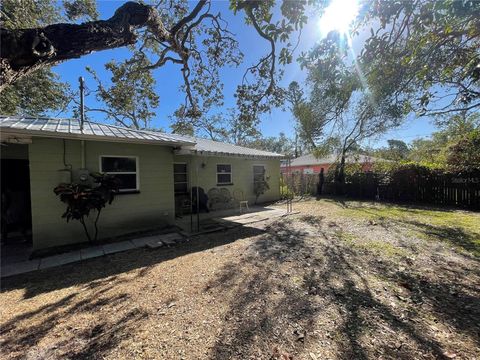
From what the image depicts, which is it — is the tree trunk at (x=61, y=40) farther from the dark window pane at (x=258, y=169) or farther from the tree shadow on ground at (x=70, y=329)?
the dark window pane at (x=258, y=169)

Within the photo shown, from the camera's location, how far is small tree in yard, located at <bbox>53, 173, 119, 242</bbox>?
4977mm

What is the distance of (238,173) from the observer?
1129 cm

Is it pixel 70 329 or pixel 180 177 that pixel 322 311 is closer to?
pixel 70 329

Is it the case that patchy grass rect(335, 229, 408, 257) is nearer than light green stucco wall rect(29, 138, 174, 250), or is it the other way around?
patchy grass rect(335, 229, 408, 257)

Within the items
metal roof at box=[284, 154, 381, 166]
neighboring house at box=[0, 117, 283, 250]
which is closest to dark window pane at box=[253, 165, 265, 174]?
neighboring house at box=[0, 117, 283, 250]

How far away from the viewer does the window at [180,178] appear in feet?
31.5

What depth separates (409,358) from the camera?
197 centimetres

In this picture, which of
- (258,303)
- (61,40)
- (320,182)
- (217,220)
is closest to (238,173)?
(217,220)

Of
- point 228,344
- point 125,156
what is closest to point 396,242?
point 228,344

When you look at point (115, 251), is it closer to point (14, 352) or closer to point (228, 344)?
point (14, 352)

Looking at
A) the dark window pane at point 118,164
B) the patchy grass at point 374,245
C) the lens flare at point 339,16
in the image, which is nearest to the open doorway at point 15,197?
the dark window pane at point 118,164

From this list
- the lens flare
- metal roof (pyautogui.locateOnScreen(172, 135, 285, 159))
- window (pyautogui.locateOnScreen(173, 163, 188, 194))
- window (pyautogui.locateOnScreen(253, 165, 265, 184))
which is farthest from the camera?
window (pyautogui.locateOnScreen(253, 165, 265, 184))

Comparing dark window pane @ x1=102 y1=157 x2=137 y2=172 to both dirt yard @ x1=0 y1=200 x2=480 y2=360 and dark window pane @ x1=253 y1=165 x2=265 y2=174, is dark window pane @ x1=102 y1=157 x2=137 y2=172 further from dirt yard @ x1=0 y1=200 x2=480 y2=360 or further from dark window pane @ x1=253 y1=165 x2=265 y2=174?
dark window pane @ x1=253 y1=165 x2=265 y2=174

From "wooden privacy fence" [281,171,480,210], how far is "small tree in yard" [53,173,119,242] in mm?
10101
